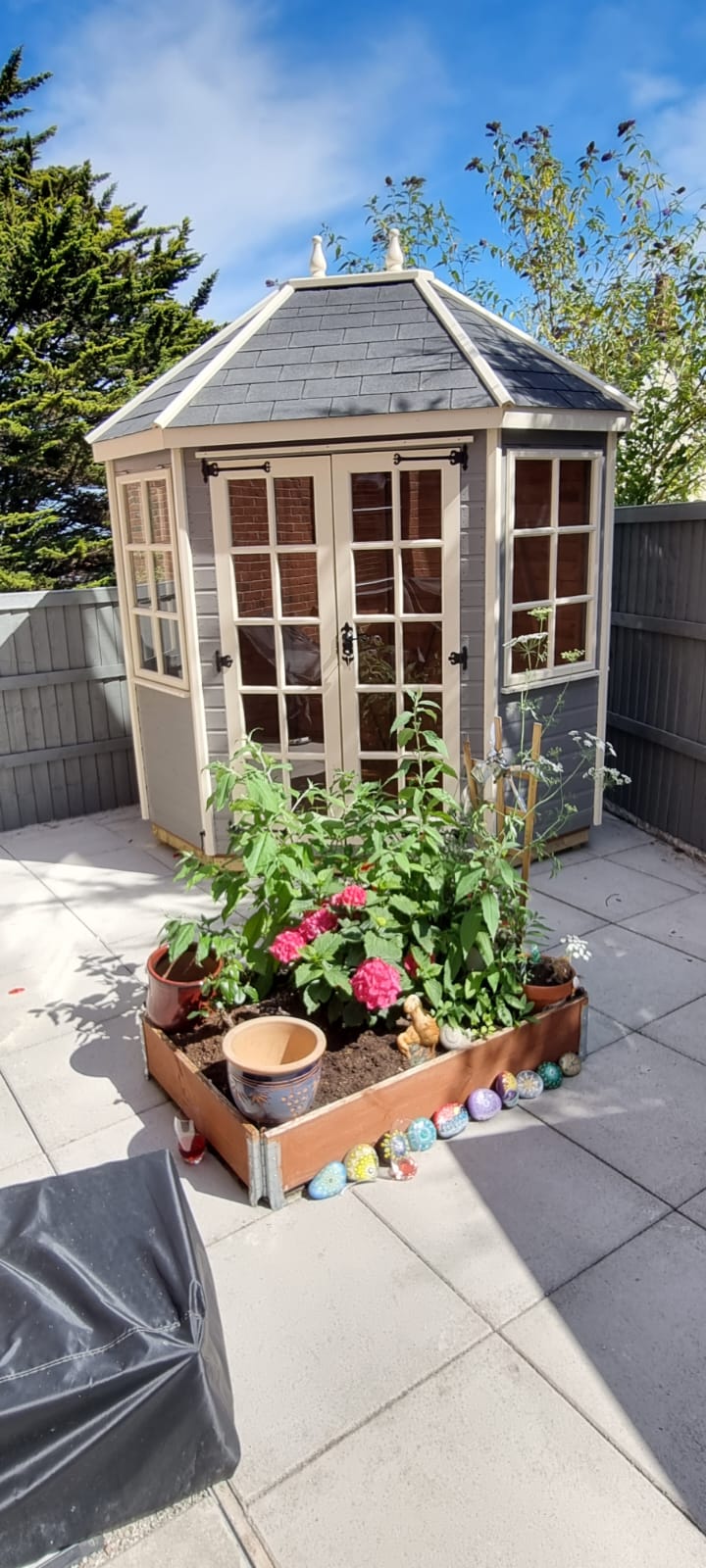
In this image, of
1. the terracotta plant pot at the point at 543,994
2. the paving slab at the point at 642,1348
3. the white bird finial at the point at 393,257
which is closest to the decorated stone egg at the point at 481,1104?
the terracotta plant pot at the point at 543,994

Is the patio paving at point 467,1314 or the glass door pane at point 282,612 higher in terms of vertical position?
the glass door pane at point 282,612

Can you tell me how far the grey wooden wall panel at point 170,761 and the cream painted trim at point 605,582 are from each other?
206cm

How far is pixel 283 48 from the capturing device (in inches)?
228

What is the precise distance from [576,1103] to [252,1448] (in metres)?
1.37

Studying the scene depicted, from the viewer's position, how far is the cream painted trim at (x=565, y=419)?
161 inches

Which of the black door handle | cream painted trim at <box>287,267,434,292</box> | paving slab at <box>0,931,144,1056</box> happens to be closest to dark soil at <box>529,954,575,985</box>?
paving slab at <box>0,931,144,1056</box>

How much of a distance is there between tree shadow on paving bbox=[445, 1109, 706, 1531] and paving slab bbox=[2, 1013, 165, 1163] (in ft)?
3.34

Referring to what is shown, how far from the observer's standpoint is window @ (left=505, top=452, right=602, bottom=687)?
171 inches

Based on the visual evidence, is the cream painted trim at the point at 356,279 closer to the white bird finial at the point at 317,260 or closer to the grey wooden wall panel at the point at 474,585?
the white bird finial at the point at 317,260

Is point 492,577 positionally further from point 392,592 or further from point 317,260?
point 317,260

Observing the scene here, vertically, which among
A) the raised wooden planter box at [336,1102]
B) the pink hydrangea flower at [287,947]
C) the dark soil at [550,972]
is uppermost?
the pink hydrangea flower at [287,947]

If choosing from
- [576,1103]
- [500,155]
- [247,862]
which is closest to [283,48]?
[500,155]

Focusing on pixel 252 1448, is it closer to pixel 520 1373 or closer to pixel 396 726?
pixel 520 1373

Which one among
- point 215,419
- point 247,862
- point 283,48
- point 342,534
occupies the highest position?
point 283,48
